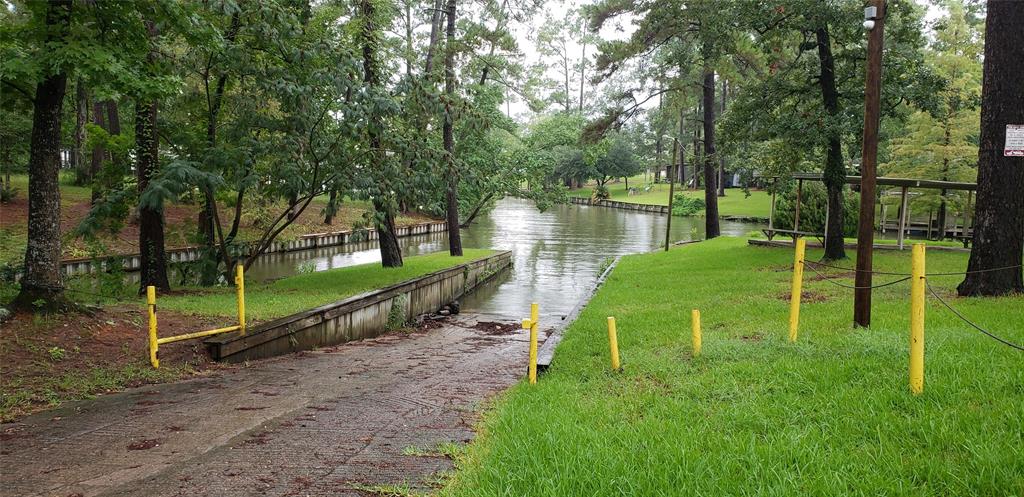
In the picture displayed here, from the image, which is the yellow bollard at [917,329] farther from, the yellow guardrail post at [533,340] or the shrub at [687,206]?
the shrub at [687,206]

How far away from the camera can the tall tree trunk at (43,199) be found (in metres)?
7.44

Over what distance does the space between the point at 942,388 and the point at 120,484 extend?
548 cm

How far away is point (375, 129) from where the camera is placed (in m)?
12.0

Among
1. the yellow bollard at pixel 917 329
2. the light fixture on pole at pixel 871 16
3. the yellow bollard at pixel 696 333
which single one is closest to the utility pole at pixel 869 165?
the light fixture on pole at pixel 871 16

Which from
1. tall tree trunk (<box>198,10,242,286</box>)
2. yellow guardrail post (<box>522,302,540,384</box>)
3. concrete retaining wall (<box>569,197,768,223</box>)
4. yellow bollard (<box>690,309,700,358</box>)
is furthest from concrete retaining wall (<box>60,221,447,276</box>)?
concrete retaining wall (<box>569,197,768,223</box>)

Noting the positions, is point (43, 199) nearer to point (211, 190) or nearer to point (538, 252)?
point (211, 190)

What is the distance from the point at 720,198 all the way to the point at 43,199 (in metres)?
61.0

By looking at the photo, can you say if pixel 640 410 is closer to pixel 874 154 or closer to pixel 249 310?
pixel 874 154

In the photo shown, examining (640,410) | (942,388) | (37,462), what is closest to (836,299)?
(942,388)

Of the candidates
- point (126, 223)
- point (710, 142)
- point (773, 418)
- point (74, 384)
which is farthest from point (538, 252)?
point (773, 418)

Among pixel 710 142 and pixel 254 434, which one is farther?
pixel 710 142

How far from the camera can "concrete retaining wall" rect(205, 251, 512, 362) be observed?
324 inches

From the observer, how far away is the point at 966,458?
11.3 feet

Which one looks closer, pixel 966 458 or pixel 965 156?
pixel 966 458
